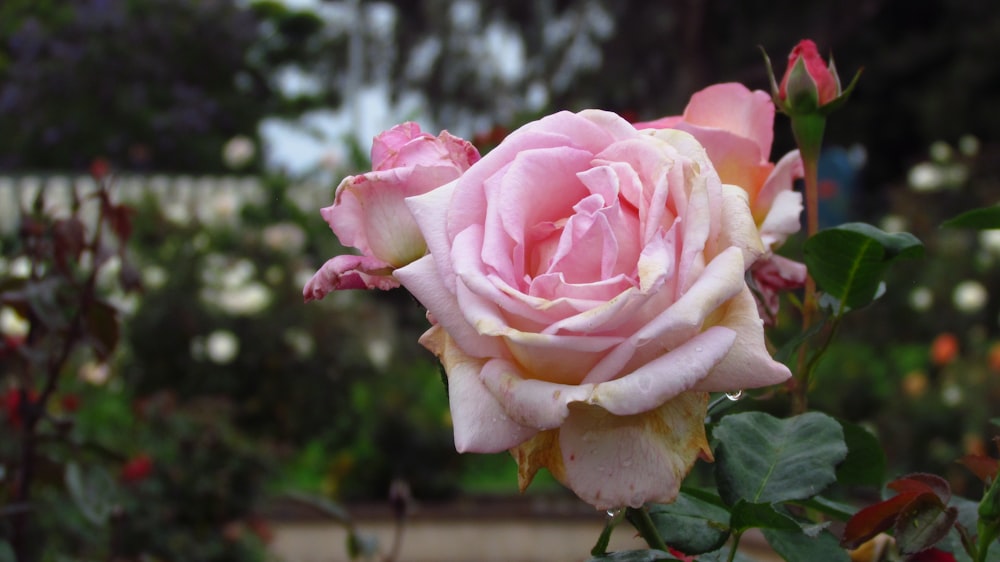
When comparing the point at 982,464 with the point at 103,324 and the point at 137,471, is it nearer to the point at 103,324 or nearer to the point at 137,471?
the point at 103,324

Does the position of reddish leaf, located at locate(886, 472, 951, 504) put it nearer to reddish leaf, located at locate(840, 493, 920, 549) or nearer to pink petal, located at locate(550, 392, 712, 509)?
reddish leaf, located at locate(840, 493, 920, 549)

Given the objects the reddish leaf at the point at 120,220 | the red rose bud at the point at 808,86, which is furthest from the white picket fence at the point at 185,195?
the red rose bud at the point at 808,86

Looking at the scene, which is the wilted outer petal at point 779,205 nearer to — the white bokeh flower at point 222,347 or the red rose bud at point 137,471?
the red rose bud at point 137,471

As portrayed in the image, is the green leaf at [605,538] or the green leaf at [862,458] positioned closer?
the green leaf at [605,538]

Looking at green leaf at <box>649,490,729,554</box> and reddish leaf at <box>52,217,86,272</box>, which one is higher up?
reddish leaf at <box>52,217,86,272</box>

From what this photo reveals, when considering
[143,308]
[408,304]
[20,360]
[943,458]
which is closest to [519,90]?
[408,304]

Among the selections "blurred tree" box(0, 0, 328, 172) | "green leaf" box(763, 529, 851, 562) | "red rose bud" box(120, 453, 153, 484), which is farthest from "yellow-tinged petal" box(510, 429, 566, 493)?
"blurred tree" box(0, 0, 328, 172)

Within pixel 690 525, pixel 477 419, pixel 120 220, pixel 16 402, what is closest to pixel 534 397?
pixel 477 419
